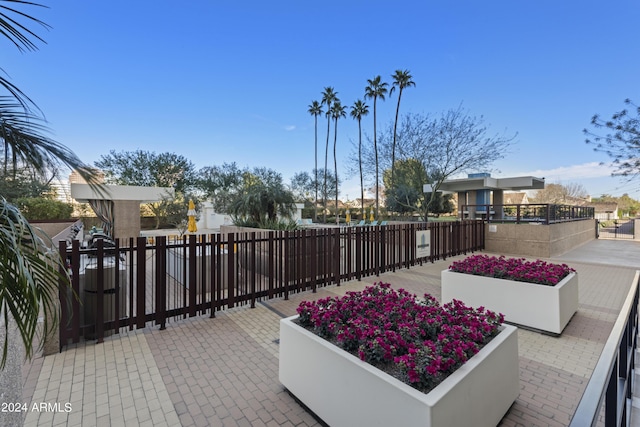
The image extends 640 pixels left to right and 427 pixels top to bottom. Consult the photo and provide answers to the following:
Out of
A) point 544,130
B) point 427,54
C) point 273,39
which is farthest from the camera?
point 544,130

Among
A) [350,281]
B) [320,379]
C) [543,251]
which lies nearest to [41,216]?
[350,281]

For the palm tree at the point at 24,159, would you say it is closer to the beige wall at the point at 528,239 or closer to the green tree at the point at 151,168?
the beige wall at the point at 528,239

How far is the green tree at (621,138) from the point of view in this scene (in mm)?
9609

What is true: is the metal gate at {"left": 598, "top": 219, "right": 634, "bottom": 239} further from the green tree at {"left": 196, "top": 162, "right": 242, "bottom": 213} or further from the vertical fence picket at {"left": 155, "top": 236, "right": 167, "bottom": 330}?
the green tree at {"left": 196, "top": 162, "right": 242, "bottom": 213}

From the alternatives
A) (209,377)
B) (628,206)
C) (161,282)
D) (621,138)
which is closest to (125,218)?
(161,282)

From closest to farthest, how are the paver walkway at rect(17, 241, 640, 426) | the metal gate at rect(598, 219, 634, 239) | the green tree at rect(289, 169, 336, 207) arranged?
the paver walkway at rect(17, 241, 640, 426)
the metal gate at rect(598, 219, 634, 239)
the green tree at rect(289, 169, 336, 207)

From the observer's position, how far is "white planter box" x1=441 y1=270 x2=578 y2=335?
4012 millimetres

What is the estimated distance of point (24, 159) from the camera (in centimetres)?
128

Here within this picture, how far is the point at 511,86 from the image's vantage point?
1381 centimetres

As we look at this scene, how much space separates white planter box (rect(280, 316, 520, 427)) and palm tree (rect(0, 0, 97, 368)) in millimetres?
1767

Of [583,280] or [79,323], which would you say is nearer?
[79,323]

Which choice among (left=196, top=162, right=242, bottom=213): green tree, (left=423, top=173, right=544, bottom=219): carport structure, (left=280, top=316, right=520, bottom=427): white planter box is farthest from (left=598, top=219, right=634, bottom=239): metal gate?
(left=196, top=162, right=242, bottom=213): green tree

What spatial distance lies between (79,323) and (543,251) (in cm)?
1377

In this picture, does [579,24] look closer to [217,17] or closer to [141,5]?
[217,17]
